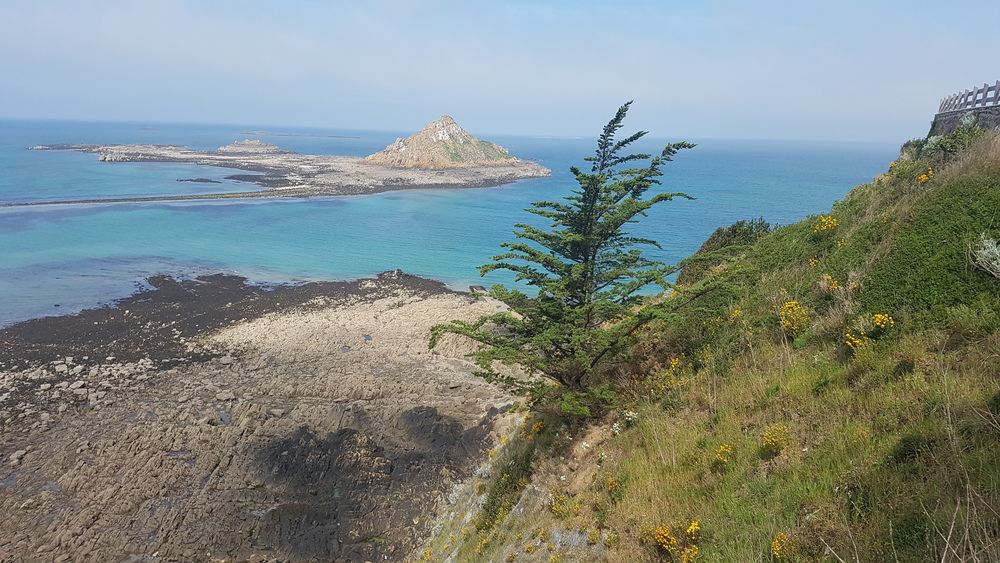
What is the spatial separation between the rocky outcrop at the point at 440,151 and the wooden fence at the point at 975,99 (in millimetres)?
98842

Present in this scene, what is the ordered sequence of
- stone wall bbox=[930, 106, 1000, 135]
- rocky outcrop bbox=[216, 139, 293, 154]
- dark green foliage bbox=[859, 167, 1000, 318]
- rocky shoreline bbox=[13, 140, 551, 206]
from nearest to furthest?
dark green foliage bbox=[859, 167, 1000, 318] → stone wall bbox=[930, 106, 1000, 135] → rocky shoreline bbox=[13, 140, 551, 206] → rocky outcrop bbox=[216, 139, 293, 154]

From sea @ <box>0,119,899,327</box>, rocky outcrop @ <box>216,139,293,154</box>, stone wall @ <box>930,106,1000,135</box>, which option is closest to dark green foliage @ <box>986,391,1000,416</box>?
stone wall @ <box>930,106,1000,135</box>

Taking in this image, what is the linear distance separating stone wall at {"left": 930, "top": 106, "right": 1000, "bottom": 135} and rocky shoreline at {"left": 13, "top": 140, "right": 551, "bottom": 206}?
238 feet

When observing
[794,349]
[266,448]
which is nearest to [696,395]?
[794,349]

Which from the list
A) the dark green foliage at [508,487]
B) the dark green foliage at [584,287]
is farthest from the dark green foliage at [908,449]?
the dark green foliage at [508,487]

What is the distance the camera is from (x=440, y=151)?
372 feet

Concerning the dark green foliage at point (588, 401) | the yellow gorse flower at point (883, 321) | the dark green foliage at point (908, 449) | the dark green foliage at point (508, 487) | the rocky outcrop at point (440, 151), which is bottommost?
the dark green foliage at point (508, 487)

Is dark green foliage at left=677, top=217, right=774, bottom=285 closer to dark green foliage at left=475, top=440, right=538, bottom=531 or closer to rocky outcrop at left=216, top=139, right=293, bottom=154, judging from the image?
dark green foliage at left=475, top=440, right=538, bottom=531

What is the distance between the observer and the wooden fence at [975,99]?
13.1m

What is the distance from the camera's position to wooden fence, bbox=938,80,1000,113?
13.1 m

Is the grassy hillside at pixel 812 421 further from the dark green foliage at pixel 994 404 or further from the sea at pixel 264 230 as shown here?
the sea at pixel 264 230

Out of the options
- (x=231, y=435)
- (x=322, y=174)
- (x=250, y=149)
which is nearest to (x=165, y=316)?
(x=231, y=435)

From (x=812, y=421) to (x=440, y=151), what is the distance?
374 feet

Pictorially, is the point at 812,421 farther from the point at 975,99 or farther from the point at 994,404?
the point at 975,99
